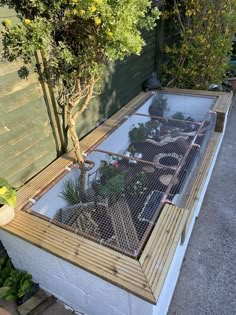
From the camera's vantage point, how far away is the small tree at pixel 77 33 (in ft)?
4.90

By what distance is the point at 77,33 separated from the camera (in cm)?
175

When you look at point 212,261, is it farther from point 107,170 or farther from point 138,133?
point 138,133

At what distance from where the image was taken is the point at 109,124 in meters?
3.05

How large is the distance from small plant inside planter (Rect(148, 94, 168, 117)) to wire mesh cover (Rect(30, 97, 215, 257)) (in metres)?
0.40

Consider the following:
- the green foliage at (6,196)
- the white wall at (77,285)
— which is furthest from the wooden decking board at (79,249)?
the green foliage at (6,196)

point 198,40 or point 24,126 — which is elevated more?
point 198,40

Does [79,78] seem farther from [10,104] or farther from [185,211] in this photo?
[185,211]

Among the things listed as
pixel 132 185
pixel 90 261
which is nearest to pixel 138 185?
pixel 132 185

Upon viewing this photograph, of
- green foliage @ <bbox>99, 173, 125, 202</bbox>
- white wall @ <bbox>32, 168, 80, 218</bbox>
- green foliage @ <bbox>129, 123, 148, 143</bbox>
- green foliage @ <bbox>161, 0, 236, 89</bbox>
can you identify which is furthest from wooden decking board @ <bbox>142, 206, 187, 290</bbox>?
green foliage @ <bbox>161, 0, 236, 89</bbox>

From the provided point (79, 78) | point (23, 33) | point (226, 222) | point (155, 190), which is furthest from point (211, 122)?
point (23, 33)

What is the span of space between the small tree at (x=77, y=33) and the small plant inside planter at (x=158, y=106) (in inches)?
54.7

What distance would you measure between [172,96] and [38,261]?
2.78 metres

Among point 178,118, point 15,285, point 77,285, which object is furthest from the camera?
point 178,118

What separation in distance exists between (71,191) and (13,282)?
0.88 m
